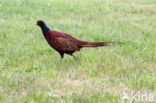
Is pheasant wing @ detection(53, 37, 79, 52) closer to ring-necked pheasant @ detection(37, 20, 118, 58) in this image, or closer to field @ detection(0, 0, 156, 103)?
ring-necked pheasant @ detection(37, 20, 118, 58)

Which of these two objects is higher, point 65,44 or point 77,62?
point 65,44

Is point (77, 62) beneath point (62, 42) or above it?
beneath

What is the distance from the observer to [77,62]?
8492mm

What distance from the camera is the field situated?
21.3 ft

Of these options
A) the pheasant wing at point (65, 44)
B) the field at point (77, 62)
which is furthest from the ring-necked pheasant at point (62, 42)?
the field at point (77, 62)

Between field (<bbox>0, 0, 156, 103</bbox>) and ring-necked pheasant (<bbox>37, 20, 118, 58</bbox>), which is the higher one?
ring-necked pheasant (<bbox>37, 20, 118, 58</bbox>)

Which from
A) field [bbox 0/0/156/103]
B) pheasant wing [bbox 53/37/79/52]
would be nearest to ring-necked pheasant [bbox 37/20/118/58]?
pheasant wing [bbox 53/37/79/52]

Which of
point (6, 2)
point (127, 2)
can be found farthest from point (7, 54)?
point (127, 2)

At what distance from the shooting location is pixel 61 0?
18578 millimetres

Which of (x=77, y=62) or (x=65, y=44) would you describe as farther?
(x=77, y=62)

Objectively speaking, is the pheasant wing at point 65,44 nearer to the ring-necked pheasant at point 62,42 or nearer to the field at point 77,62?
the ring-necked pheasant at point 62,42

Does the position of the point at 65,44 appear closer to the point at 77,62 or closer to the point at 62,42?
the point at 62,42

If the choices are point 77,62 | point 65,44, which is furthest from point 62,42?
point 77,62

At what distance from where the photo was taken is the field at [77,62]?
A: 6480mm
